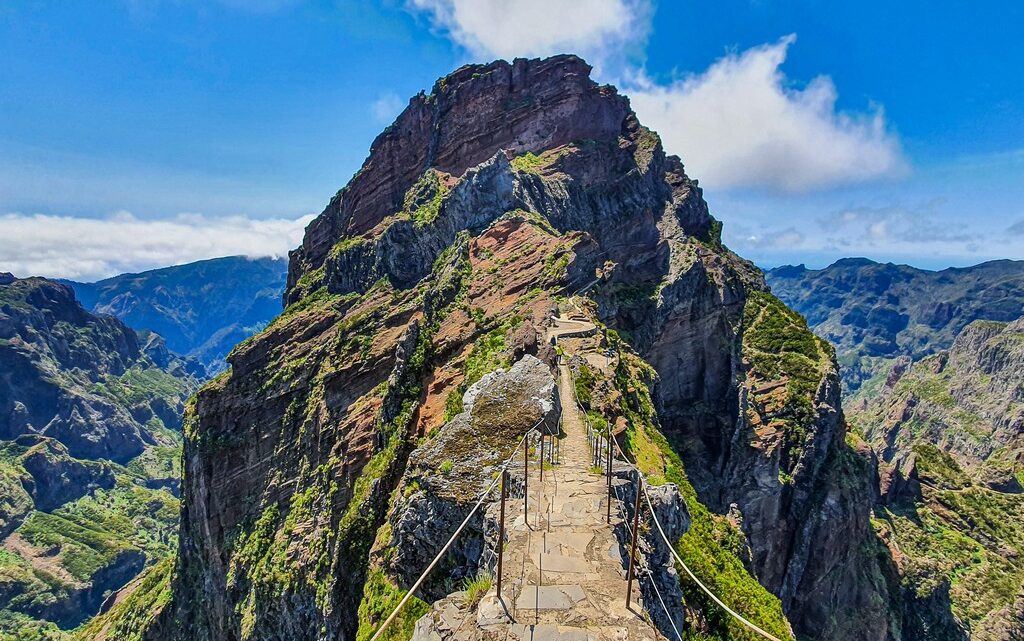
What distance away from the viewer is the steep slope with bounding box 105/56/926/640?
31.7m

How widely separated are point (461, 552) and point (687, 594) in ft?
23.3

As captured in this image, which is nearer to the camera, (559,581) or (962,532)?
(559,581)

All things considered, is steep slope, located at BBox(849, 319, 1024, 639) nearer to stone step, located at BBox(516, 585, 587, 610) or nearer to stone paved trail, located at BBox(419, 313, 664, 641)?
stone paved trail, located at BBox(419, 313, 664, 641)

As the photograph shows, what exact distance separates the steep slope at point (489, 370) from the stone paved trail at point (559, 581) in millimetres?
4414

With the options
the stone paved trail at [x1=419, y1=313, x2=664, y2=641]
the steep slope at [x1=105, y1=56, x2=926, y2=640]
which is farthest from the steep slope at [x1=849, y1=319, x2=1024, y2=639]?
the stone paved trail at [x1=419, y1=313, x2=664, y2=641]

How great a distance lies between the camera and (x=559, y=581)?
1217 cm

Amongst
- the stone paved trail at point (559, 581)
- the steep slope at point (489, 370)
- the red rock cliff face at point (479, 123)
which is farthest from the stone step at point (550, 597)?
the red rock cliff face at point (479, 123)

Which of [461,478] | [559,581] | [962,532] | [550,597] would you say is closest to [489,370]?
[461,478]

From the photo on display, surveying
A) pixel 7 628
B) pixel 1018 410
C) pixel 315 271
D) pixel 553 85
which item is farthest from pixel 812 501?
pixel 7 628

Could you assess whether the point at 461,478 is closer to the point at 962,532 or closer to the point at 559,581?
the point at 559,581

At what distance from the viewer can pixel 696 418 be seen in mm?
62094

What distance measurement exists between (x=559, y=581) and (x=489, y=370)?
1708 cm

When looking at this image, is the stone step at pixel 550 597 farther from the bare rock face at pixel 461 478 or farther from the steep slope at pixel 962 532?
the steep slope at pixel 962 532

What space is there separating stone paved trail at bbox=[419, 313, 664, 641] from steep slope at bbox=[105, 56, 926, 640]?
4414 mm
